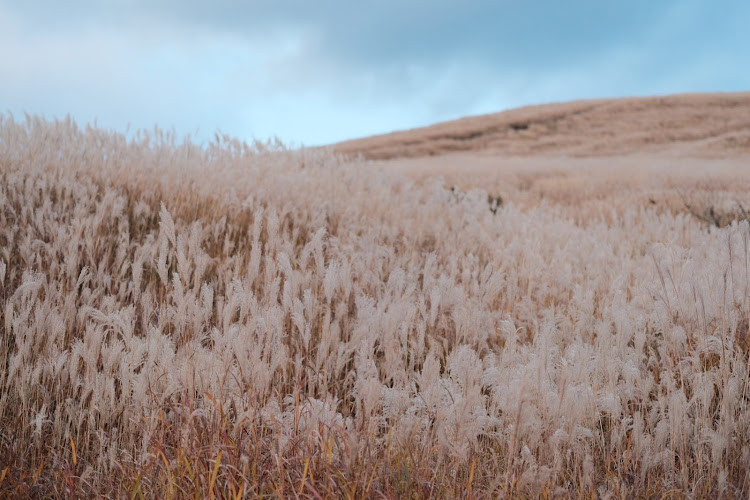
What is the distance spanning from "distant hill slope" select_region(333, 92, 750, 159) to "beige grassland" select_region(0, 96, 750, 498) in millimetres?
Answer: 20142

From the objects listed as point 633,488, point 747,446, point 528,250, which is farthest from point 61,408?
point 528,250

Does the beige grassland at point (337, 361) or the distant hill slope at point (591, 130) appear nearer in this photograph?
the beige grassland at point (337, 361)

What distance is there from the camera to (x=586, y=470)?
62.1 inches

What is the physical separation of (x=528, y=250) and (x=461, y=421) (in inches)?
105

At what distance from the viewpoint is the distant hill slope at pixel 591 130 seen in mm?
25094

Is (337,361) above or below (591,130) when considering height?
below

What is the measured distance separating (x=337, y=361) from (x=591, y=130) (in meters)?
33.0

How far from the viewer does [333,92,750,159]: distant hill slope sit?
988 inches

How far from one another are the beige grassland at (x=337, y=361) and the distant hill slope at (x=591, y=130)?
20.1 meters

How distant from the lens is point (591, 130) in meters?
31.0

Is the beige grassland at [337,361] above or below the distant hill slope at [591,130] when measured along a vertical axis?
below

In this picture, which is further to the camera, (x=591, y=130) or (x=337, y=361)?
(x=591, y=130)

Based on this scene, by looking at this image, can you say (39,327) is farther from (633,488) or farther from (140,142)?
(140,142)

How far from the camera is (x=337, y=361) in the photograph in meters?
2.19
